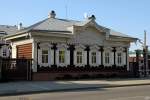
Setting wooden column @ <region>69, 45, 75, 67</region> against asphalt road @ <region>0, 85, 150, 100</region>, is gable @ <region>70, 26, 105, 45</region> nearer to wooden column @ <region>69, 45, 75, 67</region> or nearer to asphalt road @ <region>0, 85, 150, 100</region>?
wooden column @ <region>69, 45, 75, 67</region>

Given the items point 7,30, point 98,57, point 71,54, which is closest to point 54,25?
point 71,54

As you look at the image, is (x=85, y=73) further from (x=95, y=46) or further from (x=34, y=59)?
(x=34, y=59)

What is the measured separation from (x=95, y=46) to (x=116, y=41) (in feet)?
9.45

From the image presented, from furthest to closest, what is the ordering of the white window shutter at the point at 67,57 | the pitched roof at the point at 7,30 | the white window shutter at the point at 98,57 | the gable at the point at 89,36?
the pitched roof at the point at 7,30
the white window shutter at the point at 98,57
the gable at the point at 89,36
the white window shutter at the point at 67,57

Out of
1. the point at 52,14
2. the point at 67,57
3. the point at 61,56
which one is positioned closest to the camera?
the point at 61,56

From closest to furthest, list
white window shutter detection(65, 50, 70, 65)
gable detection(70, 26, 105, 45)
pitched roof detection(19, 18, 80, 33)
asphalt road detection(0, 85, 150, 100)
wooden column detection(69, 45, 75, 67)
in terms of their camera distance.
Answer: asphalt road detection(0, 85, 150, 100) → pitched roof detection(19, 18, 80, 33) → white window shutter detection(65, 50, 70, 65) → wooden column detection(69, 45, 75, 67) → gable detection(70, 26, 105, 45)

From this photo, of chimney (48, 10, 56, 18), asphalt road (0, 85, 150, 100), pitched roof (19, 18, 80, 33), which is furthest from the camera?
chimney (48, 10, 56, 18)

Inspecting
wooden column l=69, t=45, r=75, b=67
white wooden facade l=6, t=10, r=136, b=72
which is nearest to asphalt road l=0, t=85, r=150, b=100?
white wooden facade l=6, t=10, r=136, b=72

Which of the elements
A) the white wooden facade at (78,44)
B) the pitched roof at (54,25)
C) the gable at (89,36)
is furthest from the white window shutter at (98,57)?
the pitched roof at (54,25)

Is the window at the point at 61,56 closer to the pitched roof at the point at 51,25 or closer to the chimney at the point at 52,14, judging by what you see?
the pitched roof at the point at 51,25

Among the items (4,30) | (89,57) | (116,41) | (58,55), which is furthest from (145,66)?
(4,30)

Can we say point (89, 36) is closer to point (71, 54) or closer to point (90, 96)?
point (71, 54)

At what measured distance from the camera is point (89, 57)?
122 feet

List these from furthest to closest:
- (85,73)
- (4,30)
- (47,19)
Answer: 1. (4,30)
2. (47,19)
3. (85,73)
